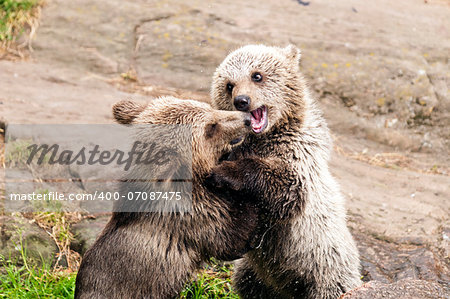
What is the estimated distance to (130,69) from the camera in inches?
413

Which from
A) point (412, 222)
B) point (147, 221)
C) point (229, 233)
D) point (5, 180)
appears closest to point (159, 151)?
point (147, 221)

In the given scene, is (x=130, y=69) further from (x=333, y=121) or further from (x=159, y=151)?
(x=159, y=151)

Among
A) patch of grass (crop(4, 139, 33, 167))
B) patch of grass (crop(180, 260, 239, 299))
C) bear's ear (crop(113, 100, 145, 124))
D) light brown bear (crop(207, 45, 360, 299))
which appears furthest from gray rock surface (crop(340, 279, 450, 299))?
patch of grass (crop(4, 139, 33, 167))

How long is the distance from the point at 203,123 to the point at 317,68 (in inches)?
230

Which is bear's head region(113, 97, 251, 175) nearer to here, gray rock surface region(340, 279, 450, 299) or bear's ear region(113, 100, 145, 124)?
bear's ear region(113, 100, 145, 124)

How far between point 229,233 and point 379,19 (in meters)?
7.79

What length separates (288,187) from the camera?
15.2ft

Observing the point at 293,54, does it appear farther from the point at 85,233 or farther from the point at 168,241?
the point at 85,233

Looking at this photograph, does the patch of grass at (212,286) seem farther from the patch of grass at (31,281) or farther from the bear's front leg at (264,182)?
the bear's front leg at (264,182)

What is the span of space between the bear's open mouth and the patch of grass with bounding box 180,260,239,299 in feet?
4.89

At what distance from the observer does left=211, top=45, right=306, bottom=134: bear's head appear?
5.11m

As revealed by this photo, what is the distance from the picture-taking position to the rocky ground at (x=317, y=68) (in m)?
8.41

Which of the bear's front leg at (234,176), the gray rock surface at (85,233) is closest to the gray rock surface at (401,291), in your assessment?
the bear's front leg at (234,176)

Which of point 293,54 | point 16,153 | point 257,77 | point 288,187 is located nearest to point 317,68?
point 293,54
